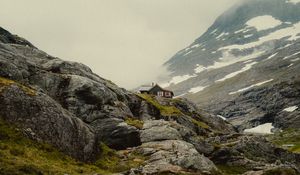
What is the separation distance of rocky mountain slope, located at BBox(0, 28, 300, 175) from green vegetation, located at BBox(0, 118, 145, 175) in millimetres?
95

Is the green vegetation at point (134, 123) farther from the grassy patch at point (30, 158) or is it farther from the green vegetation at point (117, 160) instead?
the grassy patch at point (30, 158)

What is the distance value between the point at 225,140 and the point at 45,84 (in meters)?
41.2

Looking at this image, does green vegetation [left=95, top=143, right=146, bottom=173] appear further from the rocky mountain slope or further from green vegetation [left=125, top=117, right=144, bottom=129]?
green vegetation [left=125, top=117, right=144, bottom=129]

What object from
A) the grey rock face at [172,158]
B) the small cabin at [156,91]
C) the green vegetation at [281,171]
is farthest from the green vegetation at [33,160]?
the small cabin at [156,91]

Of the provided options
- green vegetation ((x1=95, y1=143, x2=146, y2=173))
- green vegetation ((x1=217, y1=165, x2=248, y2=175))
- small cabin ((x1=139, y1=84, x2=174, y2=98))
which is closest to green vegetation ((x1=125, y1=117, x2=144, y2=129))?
green vegetation ((x1=95, y1=143, x2=146, y2=173))

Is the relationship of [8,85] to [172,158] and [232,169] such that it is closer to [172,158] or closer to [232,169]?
[172,158]

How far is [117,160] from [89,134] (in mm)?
5785

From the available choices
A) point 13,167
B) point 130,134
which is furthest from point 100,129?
point 13,167

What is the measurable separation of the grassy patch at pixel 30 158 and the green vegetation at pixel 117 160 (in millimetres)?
3492

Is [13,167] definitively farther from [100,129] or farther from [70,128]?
[100,129]

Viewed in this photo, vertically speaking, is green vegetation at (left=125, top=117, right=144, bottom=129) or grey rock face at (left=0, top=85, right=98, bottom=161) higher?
green vegetation at (left=125, top=117, right=144, bottom=129)

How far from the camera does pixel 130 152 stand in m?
67.1

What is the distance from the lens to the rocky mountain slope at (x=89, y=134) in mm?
51781

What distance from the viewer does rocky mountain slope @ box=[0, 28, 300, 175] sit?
170 feet
